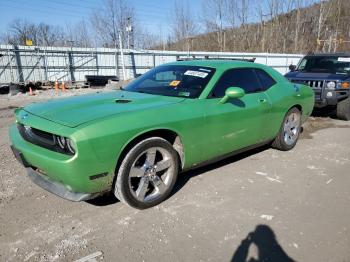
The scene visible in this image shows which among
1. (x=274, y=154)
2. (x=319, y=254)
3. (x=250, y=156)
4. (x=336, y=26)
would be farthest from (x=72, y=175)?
(x=336, y=26)

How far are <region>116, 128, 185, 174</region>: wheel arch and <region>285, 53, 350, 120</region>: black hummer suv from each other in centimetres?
582

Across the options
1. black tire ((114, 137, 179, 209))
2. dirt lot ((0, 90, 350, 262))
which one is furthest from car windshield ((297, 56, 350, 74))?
black tire ((114, 137, 179, 209))

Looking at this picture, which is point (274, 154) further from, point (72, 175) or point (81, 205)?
point (72, 175)

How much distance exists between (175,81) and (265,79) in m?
1.60

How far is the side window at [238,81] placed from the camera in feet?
13.6

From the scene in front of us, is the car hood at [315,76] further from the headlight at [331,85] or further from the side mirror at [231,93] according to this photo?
the side mirror at [231,93]

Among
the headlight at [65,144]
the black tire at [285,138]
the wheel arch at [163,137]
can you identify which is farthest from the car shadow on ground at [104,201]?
the black tire at [285,138]

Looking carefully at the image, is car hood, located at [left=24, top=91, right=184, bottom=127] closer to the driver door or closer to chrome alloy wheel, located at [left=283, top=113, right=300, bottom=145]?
the driver door

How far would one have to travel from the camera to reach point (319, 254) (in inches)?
110

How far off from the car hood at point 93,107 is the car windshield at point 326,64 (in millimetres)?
6565

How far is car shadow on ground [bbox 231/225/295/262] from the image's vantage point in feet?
8.96

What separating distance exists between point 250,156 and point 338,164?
4.37 feet

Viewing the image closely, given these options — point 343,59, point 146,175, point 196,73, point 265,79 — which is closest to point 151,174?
point 146,175

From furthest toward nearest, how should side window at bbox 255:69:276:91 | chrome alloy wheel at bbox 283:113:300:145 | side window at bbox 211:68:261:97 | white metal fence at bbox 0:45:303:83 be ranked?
1. white metal fence at bbox 0:45:303:83
2. chrome alloy wheel at bbox 283:113:300:145
3. side window at bbox 255:69:276:91
4. side window at bbox 211:68:261:97
